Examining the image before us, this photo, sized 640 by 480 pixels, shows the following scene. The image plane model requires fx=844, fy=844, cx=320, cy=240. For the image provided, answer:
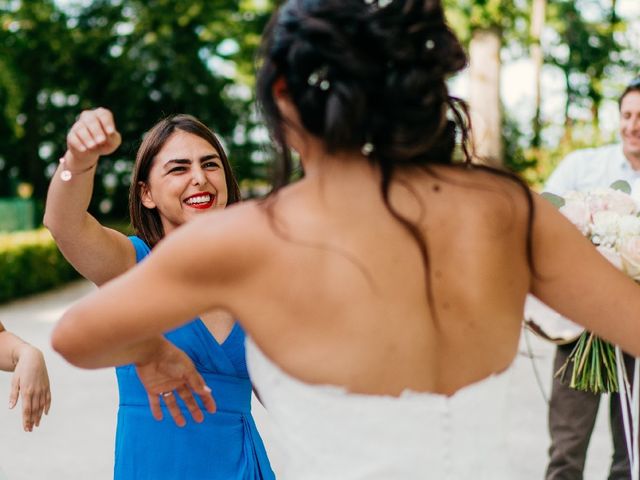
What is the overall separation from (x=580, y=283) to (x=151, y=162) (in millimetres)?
1619

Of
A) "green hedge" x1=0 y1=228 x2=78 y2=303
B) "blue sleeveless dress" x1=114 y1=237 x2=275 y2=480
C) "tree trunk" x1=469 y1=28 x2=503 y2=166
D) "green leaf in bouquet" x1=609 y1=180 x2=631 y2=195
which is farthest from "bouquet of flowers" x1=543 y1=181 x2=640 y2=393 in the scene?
"green hedge" x1=0 y1=228 x2=78 y2=303

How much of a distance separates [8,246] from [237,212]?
38.2ft

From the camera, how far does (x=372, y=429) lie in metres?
1.34

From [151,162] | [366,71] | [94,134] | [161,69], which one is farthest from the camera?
[161,69]

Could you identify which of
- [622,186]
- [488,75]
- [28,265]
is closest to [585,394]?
[622,186]

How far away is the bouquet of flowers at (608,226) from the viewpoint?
263 cm

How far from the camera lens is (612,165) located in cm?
433

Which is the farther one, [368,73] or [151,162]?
[151,162]

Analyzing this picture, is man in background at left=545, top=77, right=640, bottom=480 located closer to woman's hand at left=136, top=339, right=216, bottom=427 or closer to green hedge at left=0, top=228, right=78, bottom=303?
woman's hand at left=136, top=339, right=216, bottom=427

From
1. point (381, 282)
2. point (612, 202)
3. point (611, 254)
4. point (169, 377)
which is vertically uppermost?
point (381, 282)

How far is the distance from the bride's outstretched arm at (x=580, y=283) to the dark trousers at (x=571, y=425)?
7.83 ft

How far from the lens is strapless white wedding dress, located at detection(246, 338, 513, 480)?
1.33 metres

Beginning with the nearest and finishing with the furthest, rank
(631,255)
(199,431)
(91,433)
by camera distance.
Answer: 1. (199,431)
2. (631,255)
3. (91,433)

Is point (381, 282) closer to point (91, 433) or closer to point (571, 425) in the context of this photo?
point (571, 425)
